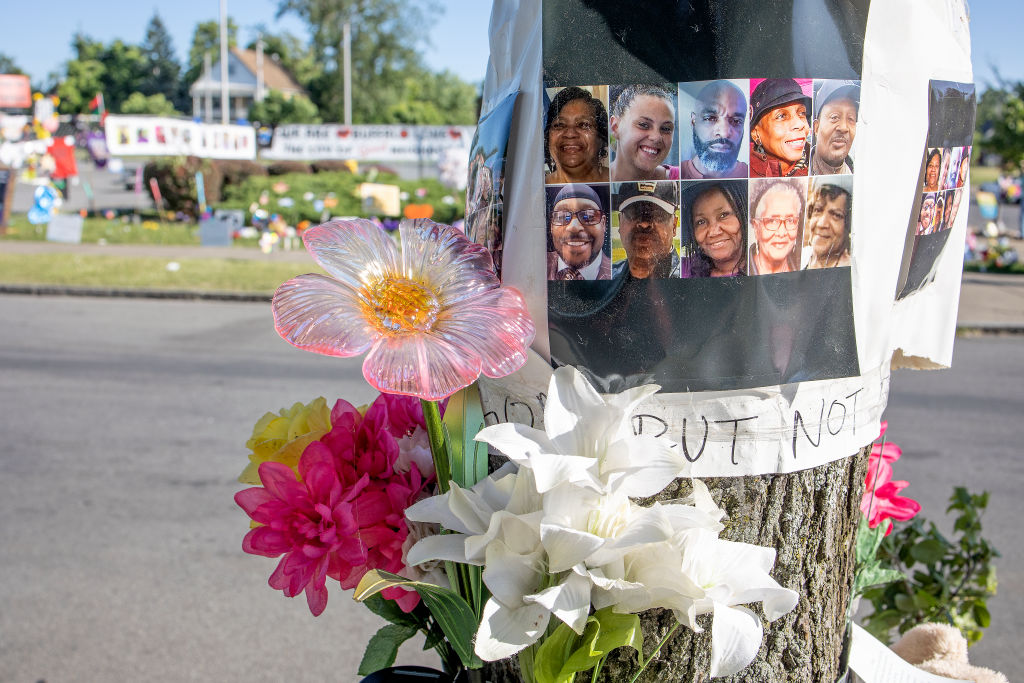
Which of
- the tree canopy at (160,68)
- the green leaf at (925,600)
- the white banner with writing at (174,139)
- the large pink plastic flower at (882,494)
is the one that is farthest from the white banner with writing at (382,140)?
the tree canopy at (160,68)

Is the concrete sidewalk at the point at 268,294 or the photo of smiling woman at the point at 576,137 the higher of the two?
the photo of smiling woman at the point at 576,137

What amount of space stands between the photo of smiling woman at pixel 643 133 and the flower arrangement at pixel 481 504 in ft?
0.66

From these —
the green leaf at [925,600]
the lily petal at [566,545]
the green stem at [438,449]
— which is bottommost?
the green leaf at [925,600]

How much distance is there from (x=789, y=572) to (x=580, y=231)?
1.70 ft

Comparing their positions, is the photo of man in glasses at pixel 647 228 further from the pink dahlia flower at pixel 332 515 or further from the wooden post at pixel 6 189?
the wooden post at pixel 6 189

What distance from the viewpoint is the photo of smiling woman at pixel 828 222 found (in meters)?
1.00

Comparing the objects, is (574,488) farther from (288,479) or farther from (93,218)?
(93,218)

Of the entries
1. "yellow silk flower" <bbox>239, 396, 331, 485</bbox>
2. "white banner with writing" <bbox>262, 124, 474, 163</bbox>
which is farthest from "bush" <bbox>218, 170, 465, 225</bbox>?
"yellow silk flower" <bbox>239, 396, 331, 485</bbox>

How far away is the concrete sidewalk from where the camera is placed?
31.3ft

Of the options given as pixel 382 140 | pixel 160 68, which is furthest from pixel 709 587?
pixel 160 68

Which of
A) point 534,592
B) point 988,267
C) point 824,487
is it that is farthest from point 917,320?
point 988,267

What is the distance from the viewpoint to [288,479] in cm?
107

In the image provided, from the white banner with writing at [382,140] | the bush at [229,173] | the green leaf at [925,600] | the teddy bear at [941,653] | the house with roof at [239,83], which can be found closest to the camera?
the teddy bear at [941,653]

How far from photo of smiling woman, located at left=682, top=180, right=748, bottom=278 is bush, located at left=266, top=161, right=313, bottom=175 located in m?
18.0
